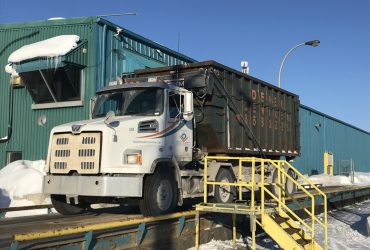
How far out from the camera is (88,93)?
712 inches

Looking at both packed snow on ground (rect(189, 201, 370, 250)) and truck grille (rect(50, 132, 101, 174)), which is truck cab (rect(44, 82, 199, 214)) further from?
packed snow on ground (rect(189, 201, 370, 250))

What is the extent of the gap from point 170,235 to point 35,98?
12571 mm

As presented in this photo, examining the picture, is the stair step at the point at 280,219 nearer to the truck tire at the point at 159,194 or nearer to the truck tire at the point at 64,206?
the truck tire at the point at 159,194

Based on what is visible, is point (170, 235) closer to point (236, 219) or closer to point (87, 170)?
point (87, 170)

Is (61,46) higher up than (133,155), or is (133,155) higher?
(61,46)

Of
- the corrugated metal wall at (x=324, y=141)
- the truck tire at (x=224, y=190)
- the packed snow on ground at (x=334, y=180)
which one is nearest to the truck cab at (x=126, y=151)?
the truck tire at (x=224, y=190)

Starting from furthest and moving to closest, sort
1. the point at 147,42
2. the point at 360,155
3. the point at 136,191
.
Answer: the point at 360,155, the point at 147,42, the point at 136,191

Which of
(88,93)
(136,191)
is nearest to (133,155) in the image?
(136,191)

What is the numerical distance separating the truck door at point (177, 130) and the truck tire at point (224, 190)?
39.5 inches

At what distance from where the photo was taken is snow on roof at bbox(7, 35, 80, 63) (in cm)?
1738

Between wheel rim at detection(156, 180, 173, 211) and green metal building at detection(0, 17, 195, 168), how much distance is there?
947 cm

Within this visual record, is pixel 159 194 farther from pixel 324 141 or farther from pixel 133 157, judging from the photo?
pixel 324 141

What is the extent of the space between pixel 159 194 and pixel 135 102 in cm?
203

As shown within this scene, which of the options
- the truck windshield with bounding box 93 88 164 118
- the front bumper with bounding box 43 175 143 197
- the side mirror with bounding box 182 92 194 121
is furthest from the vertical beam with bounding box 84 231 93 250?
the side mirror with bounding box 182 92 194 121
